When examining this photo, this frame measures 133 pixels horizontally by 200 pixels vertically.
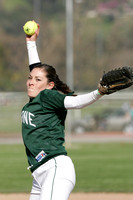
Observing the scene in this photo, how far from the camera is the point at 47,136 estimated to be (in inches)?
161

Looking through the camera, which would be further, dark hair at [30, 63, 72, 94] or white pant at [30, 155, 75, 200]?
dark hair at [30, 63, 72, 94]

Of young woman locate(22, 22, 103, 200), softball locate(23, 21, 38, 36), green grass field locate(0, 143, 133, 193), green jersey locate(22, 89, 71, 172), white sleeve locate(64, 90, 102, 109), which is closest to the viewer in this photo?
white sleeve locate(64, 90, 102, 109)

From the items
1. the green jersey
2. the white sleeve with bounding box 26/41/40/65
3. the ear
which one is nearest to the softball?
the white sleeve with bounding box 26/41/40/65

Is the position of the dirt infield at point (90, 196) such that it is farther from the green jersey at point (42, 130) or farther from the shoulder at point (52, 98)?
the shoulder at point (52, 98)

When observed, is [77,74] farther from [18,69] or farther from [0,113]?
[0,113]

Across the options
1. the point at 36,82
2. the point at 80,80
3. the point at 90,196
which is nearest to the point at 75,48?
the point at 80,80

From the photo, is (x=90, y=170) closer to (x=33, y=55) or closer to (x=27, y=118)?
(x=33, y=55)

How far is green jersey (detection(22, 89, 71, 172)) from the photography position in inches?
160

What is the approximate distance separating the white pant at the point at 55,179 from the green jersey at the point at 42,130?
2.4 inches

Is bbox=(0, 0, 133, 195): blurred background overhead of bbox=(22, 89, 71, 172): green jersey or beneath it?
beneath

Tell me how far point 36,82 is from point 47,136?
1.63 ft

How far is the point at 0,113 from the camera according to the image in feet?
109

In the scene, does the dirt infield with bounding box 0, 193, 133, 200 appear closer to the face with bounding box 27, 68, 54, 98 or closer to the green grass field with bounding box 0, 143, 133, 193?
the green grass field with bounding box 0, 143, 133, 193

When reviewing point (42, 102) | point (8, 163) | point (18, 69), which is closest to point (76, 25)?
point (18, 69)
